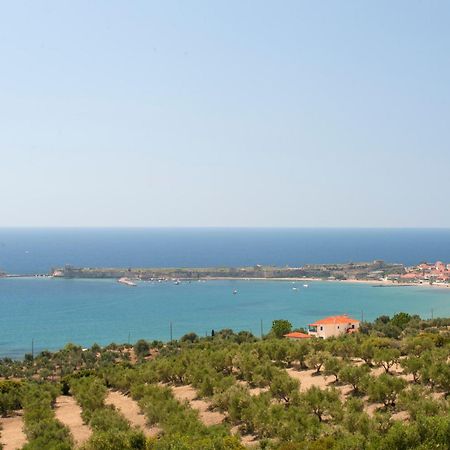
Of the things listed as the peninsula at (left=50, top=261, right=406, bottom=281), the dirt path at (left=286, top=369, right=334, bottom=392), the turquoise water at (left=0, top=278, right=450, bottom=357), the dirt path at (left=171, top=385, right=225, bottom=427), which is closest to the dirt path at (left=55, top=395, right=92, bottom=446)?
the dirt path at (left=171, top=385, right=225, bottom=427)

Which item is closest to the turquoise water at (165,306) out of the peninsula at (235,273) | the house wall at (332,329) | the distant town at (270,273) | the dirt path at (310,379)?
the distant town at (270,273)

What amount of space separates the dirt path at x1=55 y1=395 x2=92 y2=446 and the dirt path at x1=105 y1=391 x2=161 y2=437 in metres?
1.89

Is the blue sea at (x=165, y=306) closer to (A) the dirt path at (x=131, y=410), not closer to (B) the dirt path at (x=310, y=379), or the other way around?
(A) the dirt path at (x=131, y=410)

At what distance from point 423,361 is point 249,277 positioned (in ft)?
401

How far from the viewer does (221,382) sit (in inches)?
1171

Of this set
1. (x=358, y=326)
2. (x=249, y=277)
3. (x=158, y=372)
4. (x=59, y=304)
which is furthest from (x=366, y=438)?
(x=249, y=277)

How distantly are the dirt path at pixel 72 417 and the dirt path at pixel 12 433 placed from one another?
193 cm

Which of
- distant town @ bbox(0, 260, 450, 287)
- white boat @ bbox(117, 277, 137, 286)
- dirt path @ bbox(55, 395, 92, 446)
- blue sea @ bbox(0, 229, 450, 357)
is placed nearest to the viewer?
dirt path @ bbox(55, 395, 92, 446)

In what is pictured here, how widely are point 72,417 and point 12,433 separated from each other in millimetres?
3111

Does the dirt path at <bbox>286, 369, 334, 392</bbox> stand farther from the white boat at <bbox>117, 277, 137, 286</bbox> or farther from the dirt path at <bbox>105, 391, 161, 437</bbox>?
the white boat at <bbox>117, 277, 137, 286</bbox>

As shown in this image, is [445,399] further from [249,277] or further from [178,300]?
[249,277]

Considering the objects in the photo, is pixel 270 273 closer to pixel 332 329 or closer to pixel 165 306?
pixel 165 306

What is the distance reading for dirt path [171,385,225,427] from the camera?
26577mm

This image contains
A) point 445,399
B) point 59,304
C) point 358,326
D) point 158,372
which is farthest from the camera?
point 59,304
